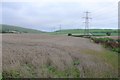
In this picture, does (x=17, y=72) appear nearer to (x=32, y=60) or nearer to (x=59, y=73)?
(x=59, y=73)

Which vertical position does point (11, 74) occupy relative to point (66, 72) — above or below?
above

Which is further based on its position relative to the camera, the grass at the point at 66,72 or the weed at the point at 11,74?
the grass at the point at 66,72

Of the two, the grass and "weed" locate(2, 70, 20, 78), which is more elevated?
"weed" locate(2, 70, 20, 78)

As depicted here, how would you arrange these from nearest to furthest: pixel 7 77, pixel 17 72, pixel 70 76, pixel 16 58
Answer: pixel 7 77, pixel 17 72, pixel 70 76, pixel 16 58

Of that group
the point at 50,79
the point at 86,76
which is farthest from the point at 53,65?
the point at 50,79

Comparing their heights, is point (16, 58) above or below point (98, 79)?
above

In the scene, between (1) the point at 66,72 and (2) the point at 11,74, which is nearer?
(2) the point at 11,74

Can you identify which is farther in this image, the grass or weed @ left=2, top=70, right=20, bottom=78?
the grass

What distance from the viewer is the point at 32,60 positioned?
38.0 feet

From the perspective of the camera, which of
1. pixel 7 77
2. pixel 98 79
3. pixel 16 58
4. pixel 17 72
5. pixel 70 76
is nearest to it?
pixel 7 77

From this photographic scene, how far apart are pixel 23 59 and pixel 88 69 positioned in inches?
114

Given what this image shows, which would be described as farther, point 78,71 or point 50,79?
point 78,71

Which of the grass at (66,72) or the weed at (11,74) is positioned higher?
the weed at (11,74)

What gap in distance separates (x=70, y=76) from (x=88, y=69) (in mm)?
2112
